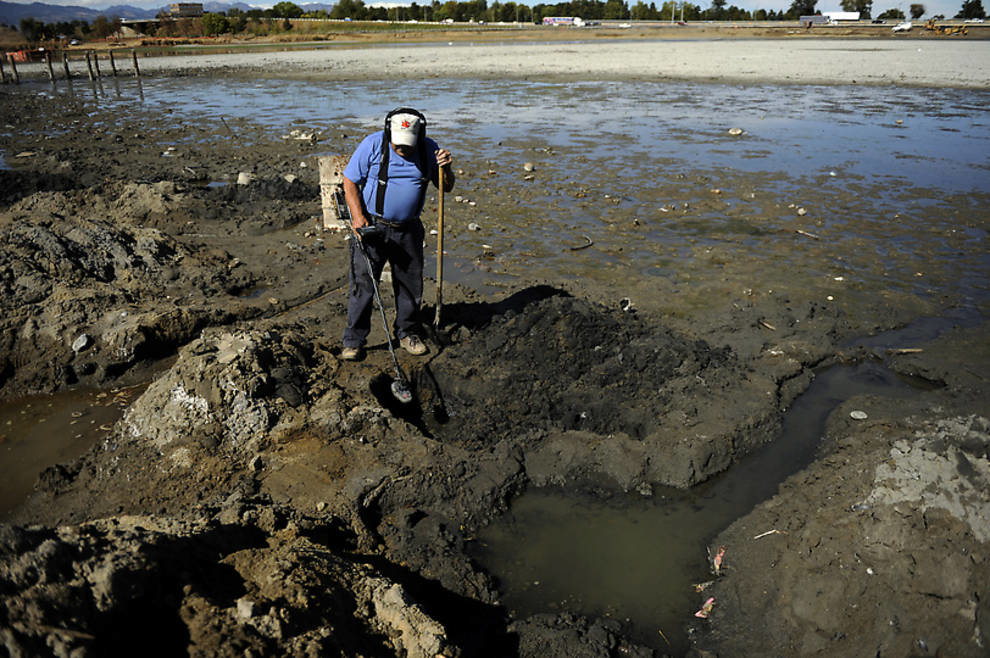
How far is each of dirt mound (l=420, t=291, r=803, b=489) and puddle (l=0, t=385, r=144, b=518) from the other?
2.74 metres

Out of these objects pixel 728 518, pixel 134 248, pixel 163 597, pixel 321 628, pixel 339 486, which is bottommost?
pixel 728 518

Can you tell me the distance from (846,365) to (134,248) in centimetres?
836

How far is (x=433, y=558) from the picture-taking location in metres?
3.53

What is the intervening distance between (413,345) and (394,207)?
1.28m

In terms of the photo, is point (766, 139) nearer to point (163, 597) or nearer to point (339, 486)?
point (339, 486)

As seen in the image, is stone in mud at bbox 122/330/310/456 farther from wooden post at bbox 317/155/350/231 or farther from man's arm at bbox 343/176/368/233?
wooden post at bbox 317/155/350/231

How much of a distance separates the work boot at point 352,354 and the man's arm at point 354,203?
1.08 metres

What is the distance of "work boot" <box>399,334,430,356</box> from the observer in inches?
215

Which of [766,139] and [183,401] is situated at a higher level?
[766,139]

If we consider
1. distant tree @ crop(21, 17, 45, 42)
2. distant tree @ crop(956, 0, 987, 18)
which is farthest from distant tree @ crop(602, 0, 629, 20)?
distant tree @ crop(21, 17, 45, 42)

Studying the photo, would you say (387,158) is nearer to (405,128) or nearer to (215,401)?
(405,128)

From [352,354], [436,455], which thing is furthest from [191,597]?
[352,354]

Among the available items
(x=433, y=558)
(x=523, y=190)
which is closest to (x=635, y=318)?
(x=433, y=558)

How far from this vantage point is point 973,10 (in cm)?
9912
